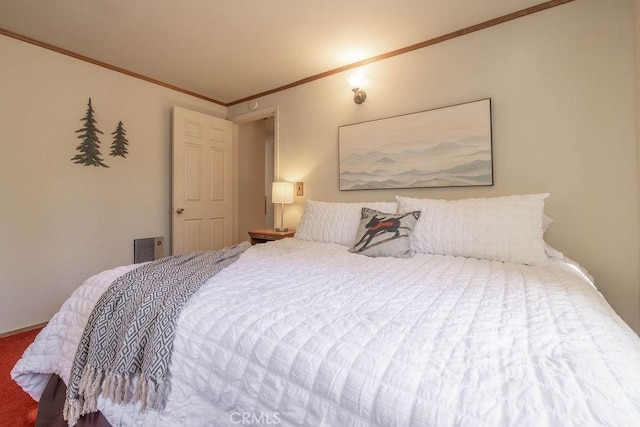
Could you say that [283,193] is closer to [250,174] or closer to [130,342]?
[250,174]

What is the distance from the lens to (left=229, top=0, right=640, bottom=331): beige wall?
1792 millimetres

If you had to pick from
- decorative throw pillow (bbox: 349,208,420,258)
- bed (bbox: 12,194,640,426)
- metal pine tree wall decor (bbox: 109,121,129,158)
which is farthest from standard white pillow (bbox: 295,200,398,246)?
metal pine tree wall decor (bbox: 109,121,129,158)

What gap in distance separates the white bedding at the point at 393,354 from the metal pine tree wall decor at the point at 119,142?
2.17 metres

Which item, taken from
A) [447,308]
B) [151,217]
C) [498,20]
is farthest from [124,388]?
[498,20]

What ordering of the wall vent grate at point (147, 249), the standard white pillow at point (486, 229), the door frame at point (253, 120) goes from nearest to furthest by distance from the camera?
the standard white pillow at point (486, 229)
the wall vent grate at point (147, 249)
the door frame at point (253, 120)

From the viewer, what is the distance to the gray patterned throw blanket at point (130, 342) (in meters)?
0.89

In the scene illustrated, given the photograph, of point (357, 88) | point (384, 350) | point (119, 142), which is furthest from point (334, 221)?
point (119, 142)

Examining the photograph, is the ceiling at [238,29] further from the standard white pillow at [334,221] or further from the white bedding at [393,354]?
the white bedding at [393,354]

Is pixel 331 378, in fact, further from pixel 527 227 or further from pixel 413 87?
pixel 413 87

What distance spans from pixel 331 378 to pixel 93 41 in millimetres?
3202

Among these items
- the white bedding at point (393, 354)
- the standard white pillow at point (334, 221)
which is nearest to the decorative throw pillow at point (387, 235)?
the standard white pillow at point (334, 221)

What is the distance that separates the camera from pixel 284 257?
1.68 m

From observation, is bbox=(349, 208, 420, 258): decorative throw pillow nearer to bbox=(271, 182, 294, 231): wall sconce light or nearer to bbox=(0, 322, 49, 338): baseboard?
bbox=(271, 182, 294, 231): wall sconce light

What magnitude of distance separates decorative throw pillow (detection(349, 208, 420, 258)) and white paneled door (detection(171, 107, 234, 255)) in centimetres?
227
